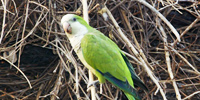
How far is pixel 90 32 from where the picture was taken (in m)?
1.86

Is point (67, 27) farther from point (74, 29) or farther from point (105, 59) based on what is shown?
point (105, 59)

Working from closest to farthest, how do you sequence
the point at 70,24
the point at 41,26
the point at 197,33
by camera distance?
1. the point at 70,24
2. the point at 41,26
3. the point at 197,33

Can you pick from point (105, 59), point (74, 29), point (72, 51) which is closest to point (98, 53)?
point (105, 59)

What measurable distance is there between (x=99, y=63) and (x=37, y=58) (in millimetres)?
655

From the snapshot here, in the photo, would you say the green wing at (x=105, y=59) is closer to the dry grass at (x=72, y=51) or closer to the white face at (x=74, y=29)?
the white face at (x=74, y=29)

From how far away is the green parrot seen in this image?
1811 millimetres

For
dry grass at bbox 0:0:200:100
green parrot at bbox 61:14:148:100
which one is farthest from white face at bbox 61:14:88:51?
dry grass at bbox 0:0:200:100

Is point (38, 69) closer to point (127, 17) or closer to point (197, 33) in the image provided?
point (127, 17)

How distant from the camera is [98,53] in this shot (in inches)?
72.1

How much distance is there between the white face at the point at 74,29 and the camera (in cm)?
180

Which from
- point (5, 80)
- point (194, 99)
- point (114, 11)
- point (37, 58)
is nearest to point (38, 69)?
point (37, 58)

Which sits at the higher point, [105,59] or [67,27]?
[67,27]

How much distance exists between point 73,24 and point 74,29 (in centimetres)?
4

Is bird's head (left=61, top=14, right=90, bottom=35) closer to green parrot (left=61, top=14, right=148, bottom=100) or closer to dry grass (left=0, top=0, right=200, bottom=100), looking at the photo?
green parrot (left=61, top=14, right=148, bottom=100)
